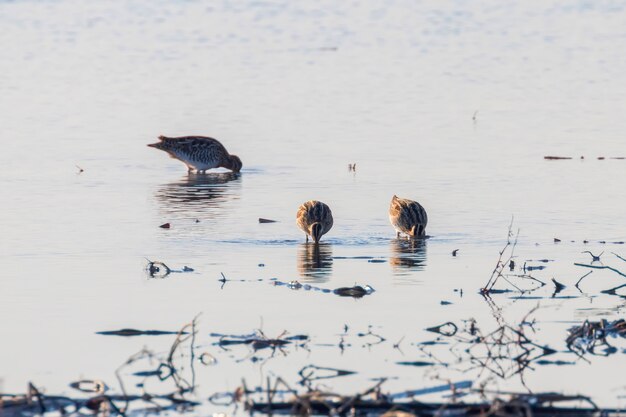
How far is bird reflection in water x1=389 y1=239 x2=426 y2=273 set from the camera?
1415cm

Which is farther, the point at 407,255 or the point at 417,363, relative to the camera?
the point at 407,255

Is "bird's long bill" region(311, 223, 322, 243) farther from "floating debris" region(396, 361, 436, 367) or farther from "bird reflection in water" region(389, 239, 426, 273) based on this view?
"floating debris" region(396, 361, 436, 367)

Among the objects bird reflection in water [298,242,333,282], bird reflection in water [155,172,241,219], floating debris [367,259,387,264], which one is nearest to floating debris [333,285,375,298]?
bird reflection in water [298,242,333,282]

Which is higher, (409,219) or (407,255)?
(409,219)

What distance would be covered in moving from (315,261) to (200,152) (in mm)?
7513

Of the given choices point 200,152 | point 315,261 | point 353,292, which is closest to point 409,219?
point 315,261

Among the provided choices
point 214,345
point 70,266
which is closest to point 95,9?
point 70,266

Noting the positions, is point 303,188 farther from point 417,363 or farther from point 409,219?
point 417,363

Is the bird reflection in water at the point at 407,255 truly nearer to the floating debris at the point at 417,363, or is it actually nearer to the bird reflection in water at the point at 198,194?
the bird reflection in water at the point at 198,194

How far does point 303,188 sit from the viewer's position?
1939 centimetres

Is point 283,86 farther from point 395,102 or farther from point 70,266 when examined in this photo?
point 70,266

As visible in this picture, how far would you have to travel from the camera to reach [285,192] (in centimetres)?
1911

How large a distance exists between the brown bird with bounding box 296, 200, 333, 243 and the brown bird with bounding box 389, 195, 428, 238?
0.67 metres

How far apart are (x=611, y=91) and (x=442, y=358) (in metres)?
19.3
